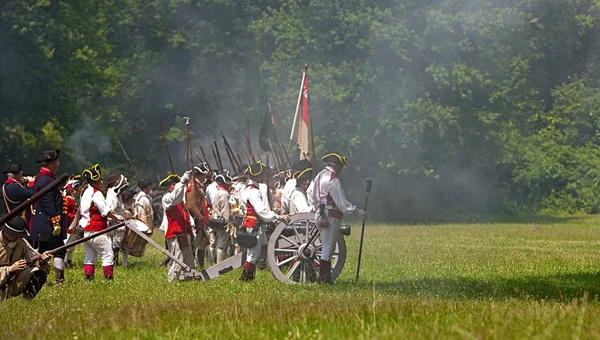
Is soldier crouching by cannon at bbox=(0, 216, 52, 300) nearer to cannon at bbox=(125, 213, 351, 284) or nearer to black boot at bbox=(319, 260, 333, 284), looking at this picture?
cannon at bbox=(125, 213, 351, 284)

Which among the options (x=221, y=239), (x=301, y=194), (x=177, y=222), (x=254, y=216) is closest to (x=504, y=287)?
(x=254, y=216)

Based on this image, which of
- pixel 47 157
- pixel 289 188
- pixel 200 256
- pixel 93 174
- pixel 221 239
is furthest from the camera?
pixel 200 256

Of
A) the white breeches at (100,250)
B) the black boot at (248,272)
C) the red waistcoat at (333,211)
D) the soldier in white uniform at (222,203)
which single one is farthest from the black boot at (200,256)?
the red waistcoat at (333,211)

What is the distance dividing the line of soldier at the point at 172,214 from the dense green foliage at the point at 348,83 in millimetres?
Answer: 11535

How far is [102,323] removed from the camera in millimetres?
8000

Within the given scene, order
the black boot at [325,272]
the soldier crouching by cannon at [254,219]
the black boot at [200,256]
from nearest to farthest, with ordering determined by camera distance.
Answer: the black boot at [325,272], the soldier crouching by cannon at [254,219], the black boot at [200,256]

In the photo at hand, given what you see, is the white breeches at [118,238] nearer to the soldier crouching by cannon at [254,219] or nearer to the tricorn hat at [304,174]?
the tricorn hat at [304,174]

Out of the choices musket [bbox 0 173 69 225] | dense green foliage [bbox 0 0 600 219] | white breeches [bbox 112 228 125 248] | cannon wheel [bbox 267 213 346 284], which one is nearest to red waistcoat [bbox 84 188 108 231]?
white breeches [bbox 112 228 125 248]

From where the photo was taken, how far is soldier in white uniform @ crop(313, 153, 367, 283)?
1249cm

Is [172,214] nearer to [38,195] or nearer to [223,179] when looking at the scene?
[223,179]

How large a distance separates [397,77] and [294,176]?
62.0 ft

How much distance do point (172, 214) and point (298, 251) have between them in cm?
225

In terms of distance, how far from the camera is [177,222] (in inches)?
568

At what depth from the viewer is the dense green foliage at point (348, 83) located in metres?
31.9
